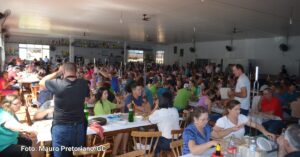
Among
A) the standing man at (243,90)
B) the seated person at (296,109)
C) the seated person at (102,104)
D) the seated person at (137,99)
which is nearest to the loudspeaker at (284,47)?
the seated person at (296,109)

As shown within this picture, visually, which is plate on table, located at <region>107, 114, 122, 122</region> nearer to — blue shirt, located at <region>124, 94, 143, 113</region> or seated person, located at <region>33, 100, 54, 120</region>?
blue shirt, located at <region>124, 94, 143, 113</region>

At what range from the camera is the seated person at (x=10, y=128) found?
2525 millimetres

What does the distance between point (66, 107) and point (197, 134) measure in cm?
131

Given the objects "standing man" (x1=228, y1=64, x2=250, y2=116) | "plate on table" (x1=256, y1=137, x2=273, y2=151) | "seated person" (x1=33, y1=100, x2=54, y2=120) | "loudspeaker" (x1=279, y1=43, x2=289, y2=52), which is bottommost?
"plate on table" (x1=256, y1=137, x2=273, y2=151)

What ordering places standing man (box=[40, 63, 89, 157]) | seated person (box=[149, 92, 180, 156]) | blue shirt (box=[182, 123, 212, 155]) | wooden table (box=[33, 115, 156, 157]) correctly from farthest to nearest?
seated person (box=[149, 92, 180, 156]) < wooden table (box=[33, 115, 156, 157]) < standing man (box=[40, 63, 89, 157]) < blue shirt (box=[182, 123, 212, 155])

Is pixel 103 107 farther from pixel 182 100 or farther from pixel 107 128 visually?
pixel 182 100

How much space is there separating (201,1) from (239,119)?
2.83 metres

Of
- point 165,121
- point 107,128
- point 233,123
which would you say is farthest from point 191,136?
point 107,128

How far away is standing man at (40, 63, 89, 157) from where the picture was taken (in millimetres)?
2434

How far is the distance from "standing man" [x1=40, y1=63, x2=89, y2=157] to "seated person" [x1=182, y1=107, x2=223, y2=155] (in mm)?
1110

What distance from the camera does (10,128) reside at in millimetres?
2521

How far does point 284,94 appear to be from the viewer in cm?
600

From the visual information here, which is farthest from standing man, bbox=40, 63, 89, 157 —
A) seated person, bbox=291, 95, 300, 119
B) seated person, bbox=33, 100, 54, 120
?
seated person, bbox=291, 95, 300, 119

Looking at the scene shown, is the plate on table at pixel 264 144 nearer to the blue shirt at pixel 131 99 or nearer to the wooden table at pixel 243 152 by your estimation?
the wooden table at pixel 243 152
